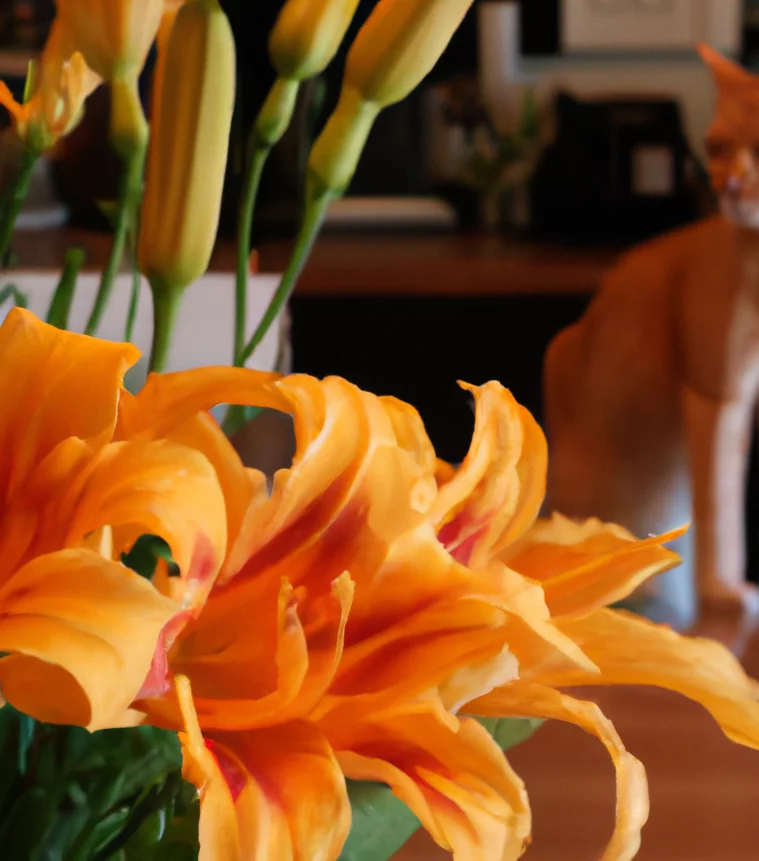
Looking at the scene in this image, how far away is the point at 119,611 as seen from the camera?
13 cm

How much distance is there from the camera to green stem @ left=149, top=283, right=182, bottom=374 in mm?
200

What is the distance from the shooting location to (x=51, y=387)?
153 millimetres

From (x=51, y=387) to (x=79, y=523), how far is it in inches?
0.8

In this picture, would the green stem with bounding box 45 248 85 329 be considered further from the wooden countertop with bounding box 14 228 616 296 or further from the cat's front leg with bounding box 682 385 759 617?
the wooden countertop with bounding box 14 228 616 296

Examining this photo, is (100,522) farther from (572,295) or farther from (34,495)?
(572,295)

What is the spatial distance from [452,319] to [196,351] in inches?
30.1

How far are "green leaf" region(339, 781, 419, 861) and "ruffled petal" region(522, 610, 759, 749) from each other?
45 millimetres

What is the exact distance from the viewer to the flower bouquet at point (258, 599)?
0.14 m

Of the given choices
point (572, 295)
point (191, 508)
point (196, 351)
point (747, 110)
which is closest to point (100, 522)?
point (191, 508)

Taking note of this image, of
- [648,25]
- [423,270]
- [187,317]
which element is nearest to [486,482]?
[187,317]

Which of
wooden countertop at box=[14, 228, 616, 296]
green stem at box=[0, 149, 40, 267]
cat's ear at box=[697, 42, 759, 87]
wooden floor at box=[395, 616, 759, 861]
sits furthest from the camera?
wooden countertop at box=[14, 228, 616, 296]

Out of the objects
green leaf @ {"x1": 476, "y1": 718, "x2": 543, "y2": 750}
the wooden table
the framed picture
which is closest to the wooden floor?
the wooden table

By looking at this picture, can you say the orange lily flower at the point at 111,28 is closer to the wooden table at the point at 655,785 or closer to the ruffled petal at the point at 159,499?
the ruffled petal at the point at 159,499

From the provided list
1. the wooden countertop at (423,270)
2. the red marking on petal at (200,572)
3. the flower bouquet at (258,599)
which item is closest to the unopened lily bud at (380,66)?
the flower bouquet at (258,599)
